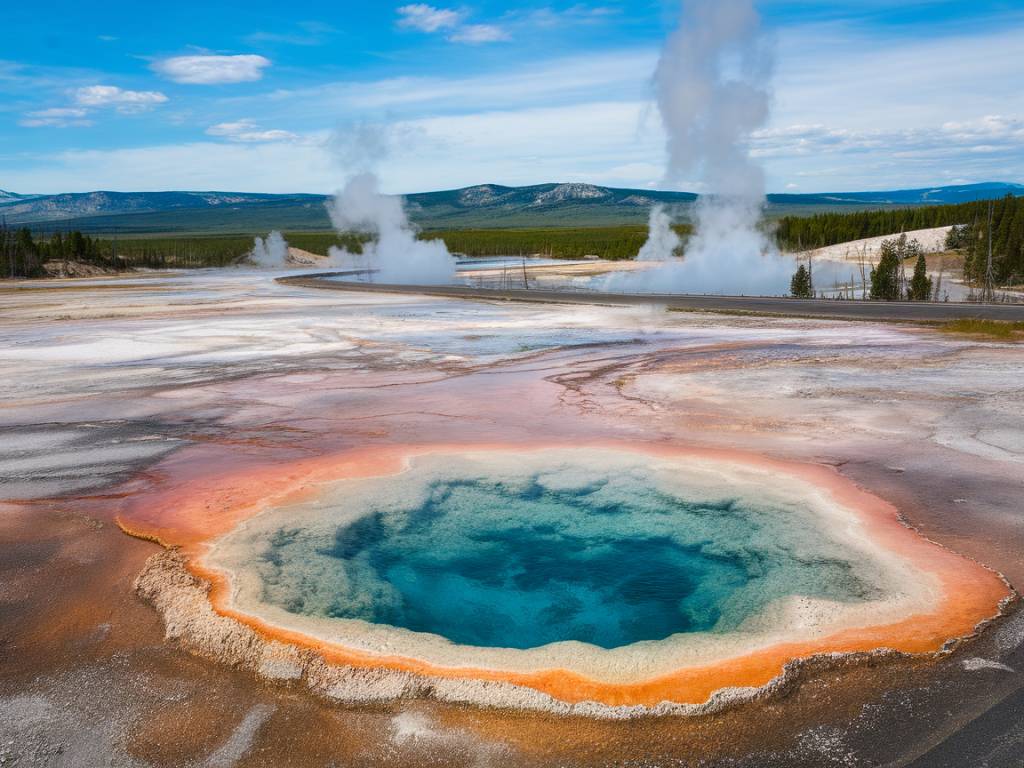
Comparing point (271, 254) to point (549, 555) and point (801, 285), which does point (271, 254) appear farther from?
point (549, 555)

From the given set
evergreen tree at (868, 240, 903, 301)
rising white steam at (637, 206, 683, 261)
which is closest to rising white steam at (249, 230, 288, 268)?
rising white steam at (637, 206, 683, 261)

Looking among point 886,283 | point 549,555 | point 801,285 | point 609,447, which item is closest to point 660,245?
point 801,285

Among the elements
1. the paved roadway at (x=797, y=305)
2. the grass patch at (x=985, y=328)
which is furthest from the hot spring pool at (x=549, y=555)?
the paved roadway at (x=797, y=305)

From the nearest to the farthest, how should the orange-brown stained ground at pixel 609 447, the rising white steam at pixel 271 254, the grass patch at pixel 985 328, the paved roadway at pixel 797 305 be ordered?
1. the orange-brown stained ground at pixel 609 447
2. the grass patch at pixel 985 328
3. the paved roadway at pixel 797 305
4. the rising white steam at pixel 271 254

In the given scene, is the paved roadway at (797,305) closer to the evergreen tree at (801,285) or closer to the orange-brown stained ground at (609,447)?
the evergreen tree at (801,285)

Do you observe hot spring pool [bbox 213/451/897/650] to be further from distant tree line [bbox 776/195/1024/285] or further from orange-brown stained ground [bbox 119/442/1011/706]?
distant tree line [bbox 776/195/1024/285]
